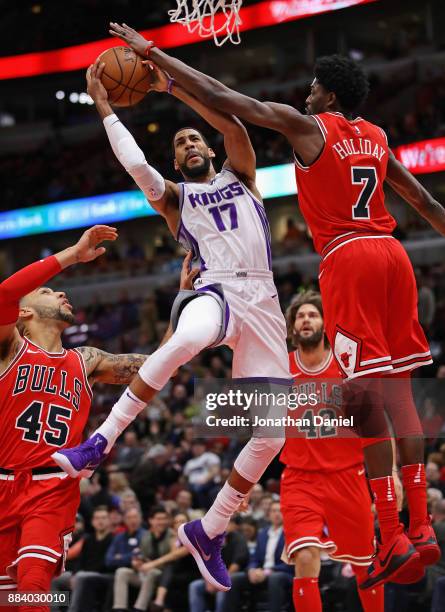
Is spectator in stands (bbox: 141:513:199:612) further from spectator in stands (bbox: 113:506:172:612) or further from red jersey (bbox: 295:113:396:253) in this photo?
red jersey (bbox: 295:113:396:253)

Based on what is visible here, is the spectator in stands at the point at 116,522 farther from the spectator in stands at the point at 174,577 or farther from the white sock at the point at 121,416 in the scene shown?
the white sock at the point at 121,416

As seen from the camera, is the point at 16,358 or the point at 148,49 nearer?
the point at 148,49

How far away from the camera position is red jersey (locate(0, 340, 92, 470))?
6.28 metres

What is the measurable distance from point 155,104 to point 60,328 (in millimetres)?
23825

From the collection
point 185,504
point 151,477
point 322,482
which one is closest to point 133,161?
point 322,482

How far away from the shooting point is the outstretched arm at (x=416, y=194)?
6.29m

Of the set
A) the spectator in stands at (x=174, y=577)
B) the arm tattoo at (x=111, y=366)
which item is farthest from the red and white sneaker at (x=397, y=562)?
the spectator in stands at (x=174, y=577)

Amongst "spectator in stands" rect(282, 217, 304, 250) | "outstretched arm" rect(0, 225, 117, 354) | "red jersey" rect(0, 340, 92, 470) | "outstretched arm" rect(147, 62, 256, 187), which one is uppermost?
"spectator in stands" rect(282, 217, 304, 250)

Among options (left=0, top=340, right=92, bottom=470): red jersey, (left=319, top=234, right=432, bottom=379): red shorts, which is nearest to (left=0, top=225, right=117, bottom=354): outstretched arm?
(left=0, top=340, right=92, bottom=470): red jersey

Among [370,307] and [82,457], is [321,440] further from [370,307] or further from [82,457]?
[82,457]

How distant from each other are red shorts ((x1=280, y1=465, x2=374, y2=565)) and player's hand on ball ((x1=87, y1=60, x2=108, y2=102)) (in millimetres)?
3368

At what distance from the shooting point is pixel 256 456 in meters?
6.05

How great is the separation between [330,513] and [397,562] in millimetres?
2260

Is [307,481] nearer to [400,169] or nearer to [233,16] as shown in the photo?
[400,169]
